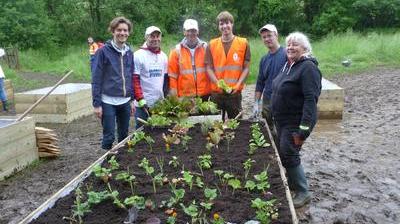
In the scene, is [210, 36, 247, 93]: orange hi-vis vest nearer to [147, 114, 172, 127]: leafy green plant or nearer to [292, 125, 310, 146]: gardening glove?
[147, 114, 172, 127]: leafy green plant

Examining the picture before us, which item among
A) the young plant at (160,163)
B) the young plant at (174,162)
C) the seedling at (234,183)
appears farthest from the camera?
the young plant at (174,162)

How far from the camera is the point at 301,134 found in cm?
405

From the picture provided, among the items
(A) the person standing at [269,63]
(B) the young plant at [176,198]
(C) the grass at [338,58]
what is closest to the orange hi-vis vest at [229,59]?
(A) the person standing at [269,63]

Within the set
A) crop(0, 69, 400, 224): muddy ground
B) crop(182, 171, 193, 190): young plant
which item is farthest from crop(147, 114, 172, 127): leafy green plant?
crop(182, 171, 193, 190): young plant

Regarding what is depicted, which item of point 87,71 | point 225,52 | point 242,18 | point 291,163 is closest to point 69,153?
point 225,52

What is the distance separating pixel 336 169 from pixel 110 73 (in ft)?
9.55

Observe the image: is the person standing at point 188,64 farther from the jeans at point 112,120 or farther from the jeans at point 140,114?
the jeans at point 112,120

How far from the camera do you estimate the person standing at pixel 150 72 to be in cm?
529

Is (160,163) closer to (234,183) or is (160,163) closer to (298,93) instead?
(234,183)

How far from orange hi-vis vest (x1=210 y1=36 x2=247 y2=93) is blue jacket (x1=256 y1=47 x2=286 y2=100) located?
0.92 feet

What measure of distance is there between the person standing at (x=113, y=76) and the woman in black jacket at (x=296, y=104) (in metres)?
1.71

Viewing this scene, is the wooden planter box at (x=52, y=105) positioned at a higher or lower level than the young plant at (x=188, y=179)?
lower

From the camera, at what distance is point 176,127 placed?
16.7ft

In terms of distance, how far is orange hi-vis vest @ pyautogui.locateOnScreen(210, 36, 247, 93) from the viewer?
532 cm
